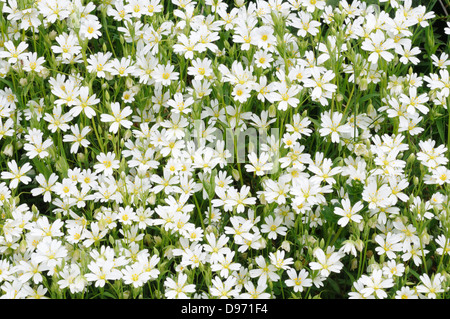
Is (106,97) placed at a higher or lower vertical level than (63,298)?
higher

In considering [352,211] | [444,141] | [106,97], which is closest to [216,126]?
[106,97]

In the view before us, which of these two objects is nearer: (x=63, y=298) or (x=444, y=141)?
(x=63, y=298)

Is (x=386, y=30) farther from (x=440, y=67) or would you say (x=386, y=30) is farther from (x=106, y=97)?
(x=106, y=97)

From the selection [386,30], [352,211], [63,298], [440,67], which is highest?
[386,30]

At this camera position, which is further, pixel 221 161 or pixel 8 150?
pixel 8 150

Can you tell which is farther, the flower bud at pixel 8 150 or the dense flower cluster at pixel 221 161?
the flower bud at pixel 8 150

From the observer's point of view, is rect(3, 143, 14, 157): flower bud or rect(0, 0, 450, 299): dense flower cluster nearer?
rect(0, 0, 450, 299): dense flower cluster
